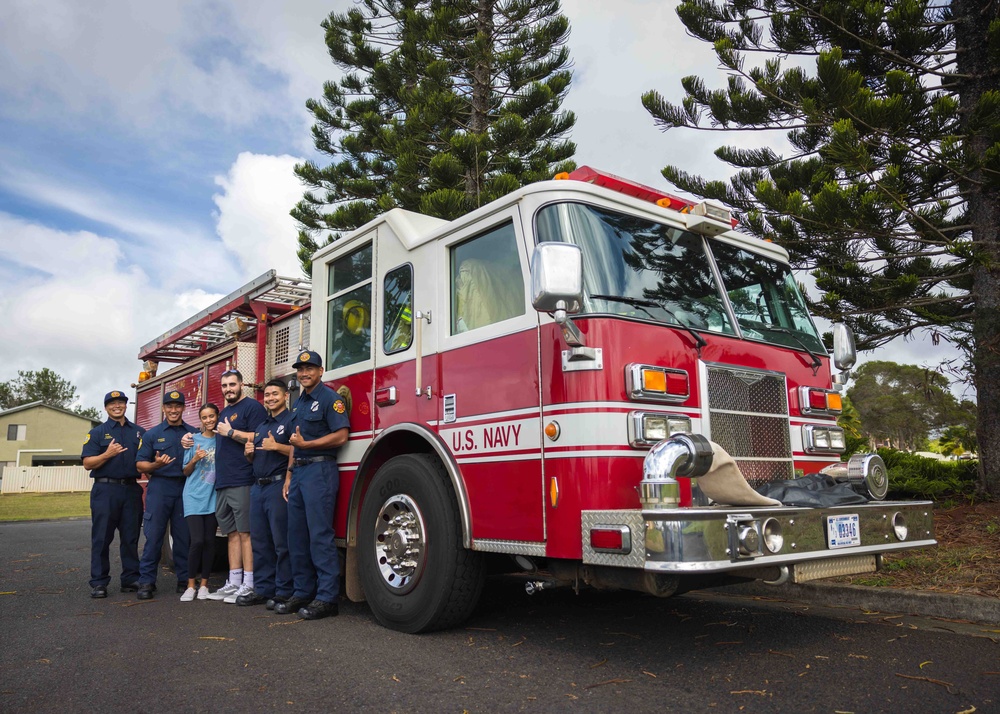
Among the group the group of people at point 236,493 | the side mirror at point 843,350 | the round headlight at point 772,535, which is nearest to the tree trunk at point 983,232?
the side mirror at point 843,350

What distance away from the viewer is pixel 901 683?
11.6ft

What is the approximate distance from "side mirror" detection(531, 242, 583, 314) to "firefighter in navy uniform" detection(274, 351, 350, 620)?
7.81 ft

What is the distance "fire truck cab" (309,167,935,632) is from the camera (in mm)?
3648

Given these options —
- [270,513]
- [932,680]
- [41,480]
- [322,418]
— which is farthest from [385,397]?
[41,480]

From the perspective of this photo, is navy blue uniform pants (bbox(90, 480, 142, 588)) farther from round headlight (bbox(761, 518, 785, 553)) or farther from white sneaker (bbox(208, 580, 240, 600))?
round headlight (bbox(761, 518, 785, 553))

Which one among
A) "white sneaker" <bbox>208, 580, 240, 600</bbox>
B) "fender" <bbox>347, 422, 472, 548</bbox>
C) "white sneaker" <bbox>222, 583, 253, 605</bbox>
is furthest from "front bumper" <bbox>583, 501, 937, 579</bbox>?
"white sneaker" <bbox>208, 580, 240, 600</bbox>

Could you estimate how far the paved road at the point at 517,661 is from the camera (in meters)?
3.41

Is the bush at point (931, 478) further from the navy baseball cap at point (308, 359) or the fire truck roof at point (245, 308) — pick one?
the fire truck roof at point (245, 308)

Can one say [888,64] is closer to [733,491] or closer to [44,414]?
[733,491]

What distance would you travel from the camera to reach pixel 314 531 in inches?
211

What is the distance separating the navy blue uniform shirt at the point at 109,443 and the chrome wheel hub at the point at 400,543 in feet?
10.5

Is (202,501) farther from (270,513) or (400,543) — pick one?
(400,543)

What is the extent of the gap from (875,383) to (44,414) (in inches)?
2268

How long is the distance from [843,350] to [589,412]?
7.42 feet
